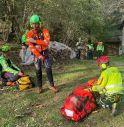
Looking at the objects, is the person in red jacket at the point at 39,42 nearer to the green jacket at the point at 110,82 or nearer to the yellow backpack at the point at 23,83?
the yellow backpack at the point at 23,83

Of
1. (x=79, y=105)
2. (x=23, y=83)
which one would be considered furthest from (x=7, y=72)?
(x=79, y=105)

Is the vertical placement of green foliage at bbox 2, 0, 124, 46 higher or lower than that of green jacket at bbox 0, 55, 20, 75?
higher

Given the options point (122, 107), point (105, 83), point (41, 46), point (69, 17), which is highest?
point (69, 17)

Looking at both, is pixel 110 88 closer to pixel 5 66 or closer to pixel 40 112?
pixel 40 112

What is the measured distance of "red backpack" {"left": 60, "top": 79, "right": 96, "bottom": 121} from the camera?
Answer: 7.70 meters

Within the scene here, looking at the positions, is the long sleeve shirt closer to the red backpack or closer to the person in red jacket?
the person in red jacket

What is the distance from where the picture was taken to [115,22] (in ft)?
196

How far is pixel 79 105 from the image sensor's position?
309 inches

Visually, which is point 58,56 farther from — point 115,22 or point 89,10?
point 115,22

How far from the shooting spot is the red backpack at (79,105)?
7.70 metres

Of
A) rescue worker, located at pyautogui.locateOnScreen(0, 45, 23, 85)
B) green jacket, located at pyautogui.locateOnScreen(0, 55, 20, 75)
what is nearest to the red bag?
rescue worker, located at pyautogui.locateOnScreen(0, 45, 23, 85)

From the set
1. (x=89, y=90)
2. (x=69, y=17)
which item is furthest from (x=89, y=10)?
(x=89, y=90)

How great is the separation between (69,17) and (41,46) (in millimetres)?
20015

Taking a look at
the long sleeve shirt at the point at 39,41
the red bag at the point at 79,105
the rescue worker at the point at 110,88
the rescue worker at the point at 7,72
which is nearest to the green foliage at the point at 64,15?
the rescue worker at the point at 7,72
